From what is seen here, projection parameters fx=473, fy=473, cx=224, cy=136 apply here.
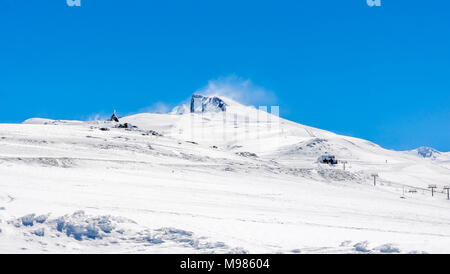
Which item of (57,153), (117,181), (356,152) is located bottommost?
(117,181)

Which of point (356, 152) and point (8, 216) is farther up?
point (356, 152)

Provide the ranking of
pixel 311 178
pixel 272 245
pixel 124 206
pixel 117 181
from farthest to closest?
pixel 311 178 < pixel 117 181 < pixel 124 206 < pixel 272 245

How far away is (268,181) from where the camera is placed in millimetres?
48844

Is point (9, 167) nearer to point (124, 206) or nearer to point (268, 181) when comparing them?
point (124, 206)

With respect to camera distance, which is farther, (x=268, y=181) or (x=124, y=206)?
(x=268, y=181)

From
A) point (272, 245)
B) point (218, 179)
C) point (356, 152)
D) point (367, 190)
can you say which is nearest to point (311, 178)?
point (367, 190)

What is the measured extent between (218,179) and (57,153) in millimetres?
19562

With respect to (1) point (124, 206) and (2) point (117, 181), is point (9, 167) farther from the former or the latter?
(1) point (124, 206)

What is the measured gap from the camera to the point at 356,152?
428 ft
